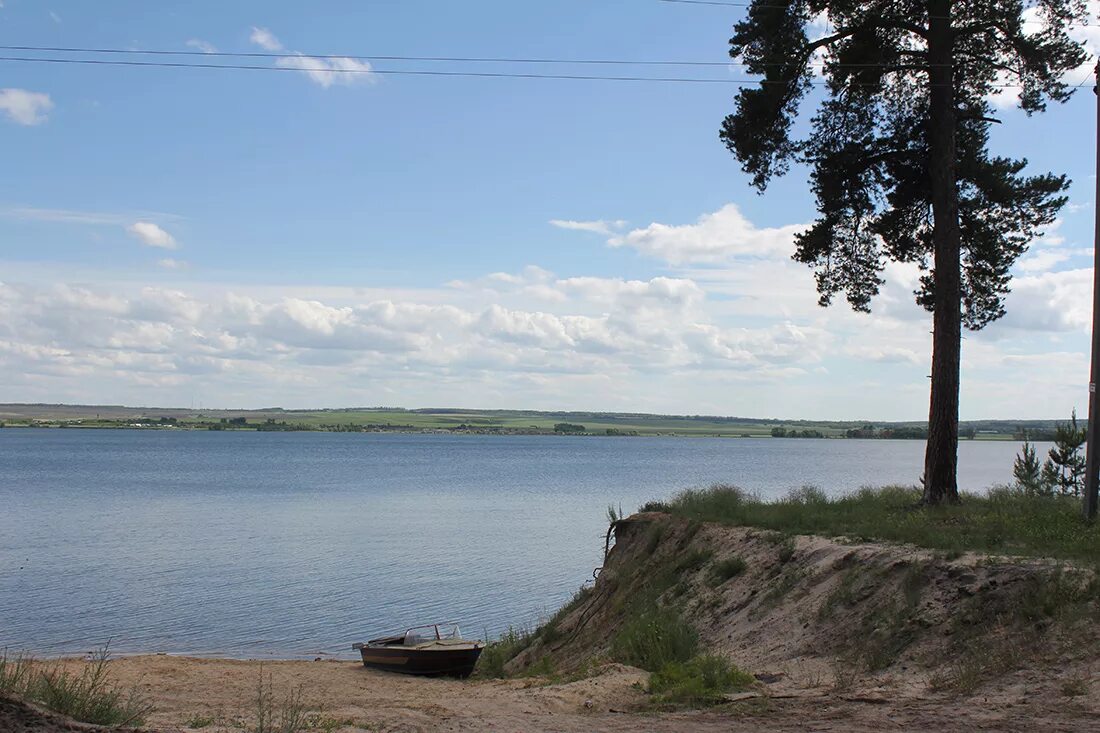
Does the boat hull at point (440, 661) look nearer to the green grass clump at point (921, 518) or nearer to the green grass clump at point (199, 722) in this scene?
the green grass clump at point (921, 518)

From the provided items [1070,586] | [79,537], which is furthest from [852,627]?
A: [79,537]

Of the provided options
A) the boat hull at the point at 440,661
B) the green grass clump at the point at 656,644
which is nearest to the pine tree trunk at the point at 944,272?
the green grass clump at the point at 656,644

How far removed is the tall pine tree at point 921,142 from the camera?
752 inches

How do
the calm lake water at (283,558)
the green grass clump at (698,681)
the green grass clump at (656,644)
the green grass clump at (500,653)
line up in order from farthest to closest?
1. the calm lake water at (283,558)
2. the green grass clump at (500,653)
3. the green grass clump at (656,644)
4. the green grass clump at (698,681)

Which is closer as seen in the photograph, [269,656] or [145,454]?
[269,656]

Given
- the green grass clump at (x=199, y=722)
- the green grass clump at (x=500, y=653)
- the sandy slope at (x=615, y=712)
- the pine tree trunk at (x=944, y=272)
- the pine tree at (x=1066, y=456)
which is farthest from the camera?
the pine tree at (x=1066, y=456)

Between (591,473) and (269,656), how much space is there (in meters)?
80.3

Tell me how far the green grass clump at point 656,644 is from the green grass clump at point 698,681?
0.98 metres

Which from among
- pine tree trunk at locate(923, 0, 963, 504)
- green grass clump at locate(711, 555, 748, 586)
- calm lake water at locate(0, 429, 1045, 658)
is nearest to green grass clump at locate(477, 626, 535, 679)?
calm lake water at locate(0, 429, 1045, 658)

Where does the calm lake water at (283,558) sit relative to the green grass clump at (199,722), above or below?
below

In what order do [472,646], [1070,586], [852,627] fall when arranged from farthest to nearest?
[472,646] < [852,627] < [1070,586]

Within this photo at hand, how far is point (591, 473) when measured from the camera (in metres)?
104

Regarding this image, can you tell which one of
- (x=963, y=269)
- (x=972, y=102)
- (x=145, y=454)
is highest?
(x=972, y=102)

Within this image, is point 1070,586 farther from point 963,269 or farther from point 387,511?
point 387,511
